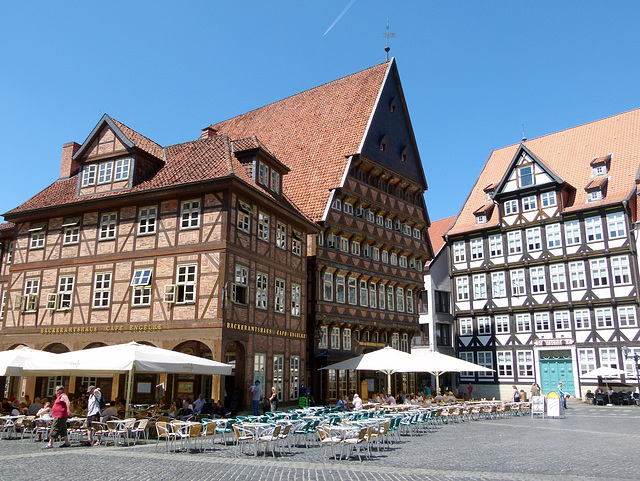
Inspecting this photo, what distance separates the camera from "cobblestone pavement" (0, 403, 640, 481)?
10070 millimetres

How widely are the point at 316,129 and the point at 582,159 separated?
21212mm

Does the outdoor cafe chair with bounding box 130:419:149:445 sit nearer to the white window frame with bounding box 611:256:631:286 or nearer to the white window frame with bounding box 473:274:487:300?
the white window frame with bounding box 611:256:631:286

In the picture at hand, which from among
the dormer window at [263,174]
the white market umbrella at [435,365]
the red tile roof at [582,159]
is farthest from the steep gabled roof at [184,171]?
the red tile roof at [582,159]

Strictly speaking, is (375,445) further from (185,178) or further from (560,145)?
(560,145)

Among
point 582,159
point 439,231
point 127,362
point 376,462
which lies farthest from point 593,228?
point 127,362

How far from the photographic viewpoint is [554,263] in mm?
41469

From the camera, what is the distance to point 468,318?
46.0 meters

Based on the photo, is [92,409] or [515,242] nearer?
[92,409]

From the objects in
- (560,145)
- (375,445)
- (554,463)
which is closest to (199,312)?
(375,445)

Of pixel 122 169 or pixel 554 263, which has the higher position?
pixel 122 169

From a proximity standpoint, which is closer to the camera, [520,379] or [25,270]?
[25,270]

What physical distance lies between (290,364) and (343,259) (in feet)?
25.2

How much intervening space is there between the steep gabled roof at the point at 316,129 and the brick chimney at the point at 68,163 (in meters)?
11.2

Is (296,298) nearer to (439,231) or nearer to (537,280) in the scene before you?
(537,280)
